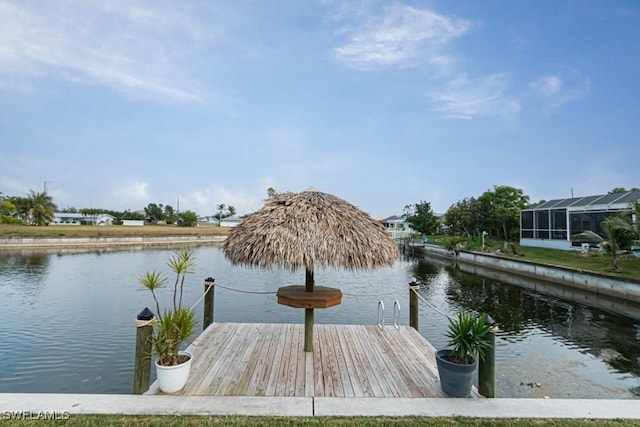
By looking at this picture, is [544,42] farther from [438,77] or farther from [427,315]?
[427,315]

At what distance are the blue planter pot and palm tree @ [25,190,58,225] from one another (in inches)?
2374

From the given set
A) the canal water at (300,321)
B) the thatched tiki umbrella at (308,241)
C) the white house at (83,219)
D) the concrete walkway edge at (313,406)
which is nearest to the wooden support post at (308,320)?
the thatched tiki umbrella at (308,241)

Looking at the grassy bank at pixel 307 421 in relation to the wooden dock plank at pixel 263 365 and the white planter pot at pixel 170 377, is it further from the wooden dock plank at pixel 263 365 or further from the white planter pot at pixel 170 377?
the wooden dock plank at pixel 263 365

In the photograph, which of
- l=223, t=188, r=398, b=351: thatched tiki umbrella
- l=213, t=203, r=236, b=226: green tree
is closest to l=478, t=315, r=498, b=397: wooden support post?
l=223, t=188, r=398, b=351: thatched tiki umbrella

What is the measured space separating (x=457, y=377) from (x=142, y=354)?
348cm

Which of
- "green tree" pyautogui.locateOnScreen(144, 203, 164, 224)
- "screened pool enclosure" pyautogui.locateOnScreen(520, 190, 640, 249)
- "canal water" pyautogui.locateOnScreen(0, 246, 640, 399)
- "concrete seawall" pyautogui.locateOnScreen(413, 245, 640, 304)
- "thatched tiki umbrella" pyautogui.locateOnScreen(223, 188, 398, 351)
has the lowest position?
"canal water" pyautogui.locateOnScreen(0, 246, 640, 399)

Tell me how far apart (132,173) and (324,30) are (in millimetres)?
37672

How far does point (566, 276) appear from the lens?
14.9 m

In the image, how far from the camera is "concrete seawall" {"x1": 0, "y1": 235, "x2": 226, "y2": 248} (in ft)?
97.7

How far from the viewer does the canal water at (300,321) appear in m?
5.78

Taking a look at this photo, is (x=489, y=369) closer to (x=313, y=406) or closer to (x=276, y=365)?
(x=313, y=406)

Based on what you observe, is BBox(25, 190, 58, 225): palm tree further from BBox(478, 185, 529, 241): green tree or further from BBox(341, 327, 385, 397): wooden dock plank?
BBox(478, 185, 529, 241): green tree

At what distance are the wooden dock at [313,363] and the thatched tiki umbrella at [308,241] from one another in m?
0.57

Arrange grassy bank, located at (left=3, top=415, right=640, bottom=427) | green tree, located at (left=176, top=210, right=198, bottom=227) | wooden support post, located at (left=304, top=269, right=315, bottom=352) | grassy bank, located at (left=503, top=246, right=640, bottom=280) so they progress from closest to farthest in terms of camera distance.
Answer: grassy bank, located at (left=3, top=415, right=640, bottom=427)
wooden support post, located at (left=304, top=269, right=315, bottom=352)
grassy bank, located at (left=503, top=246, right=640, bottom=280)
green tree, located at (left=176, top=210, right=198, bottom=227)
